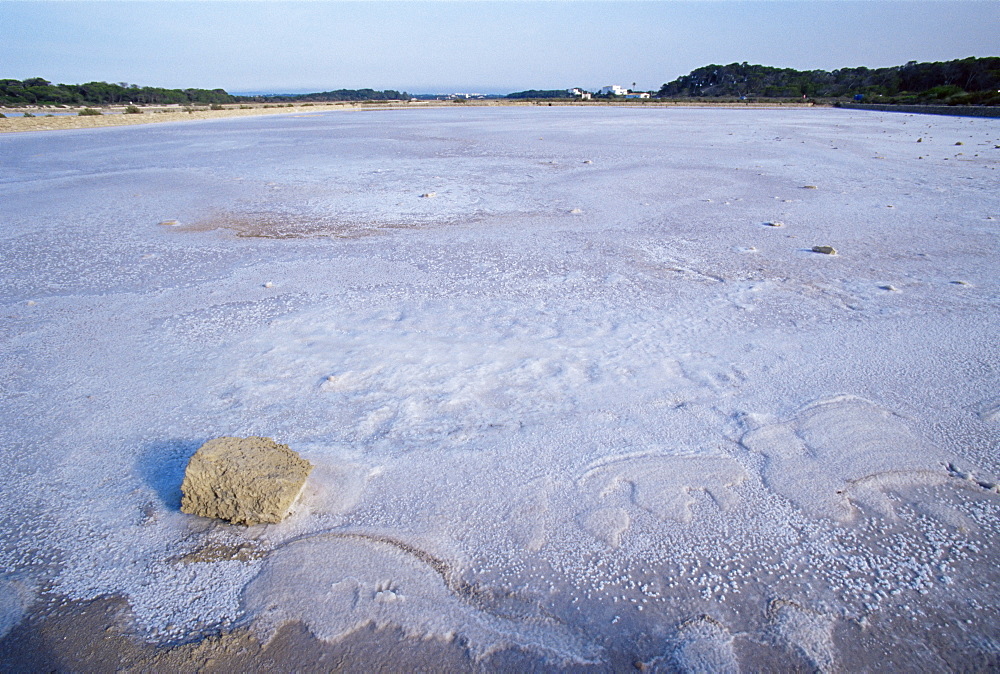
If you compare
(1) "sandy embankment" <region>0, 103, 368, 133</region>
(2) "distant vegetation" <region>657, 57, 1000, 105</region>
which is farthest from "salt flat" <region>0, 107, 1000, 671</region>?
(2) "distant vegetation" <region>657, 57, 1000, 105</region>

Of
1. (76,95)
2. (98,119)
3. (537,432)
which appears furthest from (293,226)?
(76,95)

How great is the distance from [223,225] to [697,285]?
4.52 meters

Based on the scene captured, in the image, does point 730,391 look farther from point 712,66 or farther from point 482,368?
point 712,66

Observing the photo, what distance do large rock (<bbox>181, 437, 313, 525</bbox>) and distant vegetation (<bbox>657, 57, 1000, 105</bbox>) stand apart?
31.8 meters

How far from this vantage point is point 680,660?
147 centimetres

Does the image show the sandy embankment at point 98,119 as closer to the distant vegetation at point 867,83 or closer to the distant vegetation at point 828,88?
the distant vegetation at point 828,88

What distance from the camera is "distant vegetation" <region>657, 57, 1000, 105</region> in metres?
31.5

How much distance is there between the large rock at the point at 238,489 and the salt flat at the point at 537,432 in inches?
2.3

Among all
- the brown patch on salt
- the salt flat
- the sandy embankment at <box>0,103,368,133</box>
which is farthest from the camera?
the sandy embankment at <box>0,103,368,133</box>

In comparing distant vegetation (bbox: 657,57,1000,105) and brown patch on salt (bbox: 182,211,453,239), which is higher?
distant vegetation (bbox: 657,57,1000,105)

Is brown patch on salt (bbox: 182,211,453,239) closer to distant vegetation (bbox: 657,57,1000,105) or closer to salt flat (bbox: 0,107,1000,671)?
salt flat (bbox: 0,107,1000,671)

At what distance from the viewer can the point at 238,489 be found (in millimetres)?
1885

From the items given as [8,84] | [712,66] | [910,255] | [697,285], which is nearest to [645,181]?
[910,255]

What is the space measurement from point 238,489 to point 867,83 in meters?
59.9
